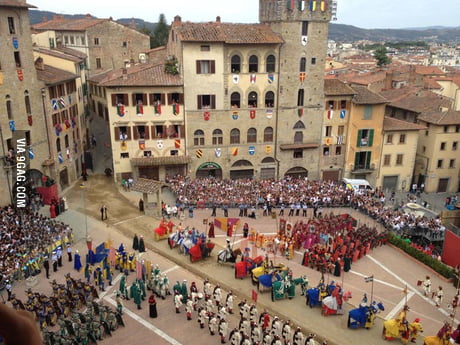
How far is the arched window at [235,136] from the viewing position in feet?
155

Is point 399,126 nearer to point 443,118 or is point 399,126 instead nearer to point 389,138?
point 389,138

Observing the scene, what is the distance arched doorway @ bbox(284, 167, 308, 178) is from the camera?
50.2m

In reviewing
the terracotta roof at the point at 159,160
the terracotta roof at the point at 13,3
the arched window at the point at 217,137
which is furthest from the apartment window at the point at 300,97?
the terracotta roof at the point at 13,3

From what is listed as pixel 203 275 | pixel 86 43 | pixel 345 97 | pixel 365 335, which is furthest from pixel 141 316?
pixel 86 43

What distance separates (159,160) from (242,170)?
9.80m

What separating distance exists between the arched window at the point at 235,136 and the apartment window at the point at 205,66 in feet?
22.5

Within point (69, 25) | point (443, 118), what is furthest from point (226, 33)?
point (69, 25)

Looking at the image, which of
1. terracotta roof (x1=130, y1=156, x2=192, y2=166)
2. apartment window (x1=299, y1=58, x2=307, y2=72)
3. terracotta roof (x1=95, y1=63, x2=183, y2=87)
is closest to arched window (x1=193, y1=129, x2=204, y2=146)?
terracotta roof (x1=130, y1=156, x2=192, y2=166)

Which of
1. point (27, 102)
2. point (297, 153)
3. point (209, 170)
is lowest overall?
point (209, 170)

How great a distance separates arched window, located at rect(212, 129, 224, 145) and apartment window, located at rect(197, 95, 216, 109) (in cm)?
273

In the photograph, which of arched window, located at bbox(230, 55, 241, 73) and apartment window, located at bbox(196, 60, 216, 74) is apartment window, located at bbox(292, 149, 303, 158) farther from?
apartment window, located at bbox(196, 60, 216, 74)

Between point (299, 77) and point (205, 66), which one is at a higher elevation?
point (205, 66)

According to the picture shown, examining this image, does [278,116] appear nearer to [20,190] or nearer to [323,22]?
[323,22]

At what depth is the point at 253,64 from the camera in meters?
45.7
